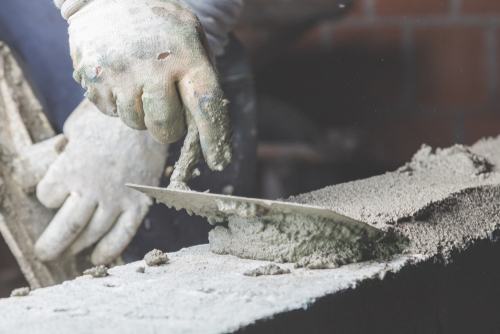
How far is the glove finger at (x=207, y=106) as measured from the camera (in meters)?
1.04

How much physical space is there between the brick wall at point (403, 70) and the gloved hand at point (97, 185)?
35.0 inches

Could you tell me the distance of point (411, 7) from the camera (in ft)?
8.27

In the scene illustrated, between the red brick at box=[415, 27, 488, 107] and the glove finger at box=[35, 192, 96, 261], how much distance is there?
1.84m

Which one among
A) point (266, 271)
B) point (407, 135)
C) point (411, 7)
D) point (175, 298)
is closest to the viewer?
point (175, 298)

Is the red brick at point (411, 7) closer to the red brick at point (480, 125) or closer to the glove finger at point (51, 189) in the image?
the red brick at point (480, 125)

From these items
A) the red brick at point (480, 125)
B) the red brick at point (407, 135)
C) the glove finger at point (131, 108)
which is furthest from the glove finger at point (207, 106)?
Answer: the red brick at point (480, 125)

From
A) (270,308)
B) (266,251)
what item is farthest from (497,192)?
(270,308)

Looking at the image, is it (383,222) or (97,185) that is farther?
(97,185)

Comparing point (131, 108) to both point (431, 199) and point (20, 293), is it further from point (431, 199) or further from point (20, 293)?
point (431, 199)

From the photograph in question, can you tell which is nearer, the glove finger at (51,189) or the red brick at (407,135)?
the glove finger at (51,189)

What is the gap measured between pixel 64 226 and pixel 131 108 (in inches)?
31.0

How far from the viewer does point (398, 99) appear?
2328 millimetres

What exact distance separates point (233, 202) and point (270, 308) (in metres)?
0.29

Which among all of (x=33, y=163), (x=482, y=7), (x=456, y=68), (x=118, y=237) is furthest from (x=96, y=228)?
(x=482, y=7)
